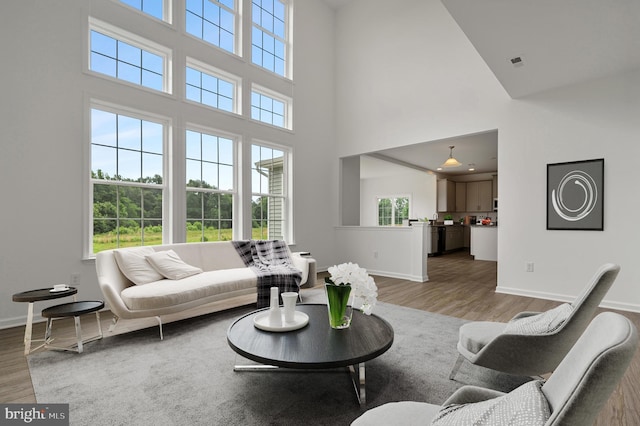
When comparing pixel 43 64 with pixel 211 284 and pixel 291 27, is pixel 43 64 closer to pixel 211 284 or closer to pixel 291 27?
pixel 211 284

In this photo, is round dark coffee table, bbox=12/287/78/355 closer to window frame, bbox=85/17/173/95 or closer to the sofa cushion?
the sofa cushion

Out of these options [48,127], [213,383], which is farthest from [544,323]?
[48,127]

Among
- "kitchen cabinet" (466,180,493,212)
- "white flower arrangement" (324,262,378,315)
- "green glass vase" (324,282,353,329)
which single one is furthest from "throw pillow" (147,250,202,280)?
"kitchen cabinet" (466,180,493,212)

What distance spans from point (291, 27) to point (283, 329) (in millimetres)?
5797

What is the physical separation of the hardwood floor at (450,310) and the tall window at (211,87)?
9.89 feet

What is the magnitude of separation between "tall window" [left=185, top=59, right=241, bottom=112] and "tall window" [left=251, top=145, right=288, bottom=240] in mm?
823

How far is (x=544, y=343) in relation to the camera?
64.6 inches

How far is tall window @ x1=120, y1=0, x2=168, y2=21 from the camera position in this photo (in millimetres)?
4062

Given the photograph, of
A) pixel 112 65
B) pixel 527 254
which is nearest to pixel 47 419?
pixel 112 65

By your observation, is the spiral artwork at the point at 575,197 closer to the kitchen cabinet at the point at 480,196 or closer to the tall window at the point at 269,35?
the tall window at the point at 269,35

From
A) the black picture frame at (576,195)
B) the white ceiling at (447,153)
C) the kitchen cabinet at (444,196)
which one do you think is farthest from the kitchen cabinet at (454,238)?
the black picture frame at (576,195)

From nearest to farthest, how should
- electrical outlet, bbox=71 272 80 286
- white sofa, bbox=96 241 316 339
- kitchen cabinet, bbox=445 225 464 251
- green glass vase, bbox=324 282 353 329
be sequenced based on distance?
green glass vase, bbox=324 282 353 329 → white sofa, bbox=96 241 316 339 → electrical outlet, bbox=71 272 80 286 → kitchen cabinet, bbox=445 225 464 251

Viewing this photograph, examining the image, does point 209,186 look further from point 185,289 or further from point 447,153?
point 447,153

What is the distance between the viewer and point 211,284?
3293 millimetres
